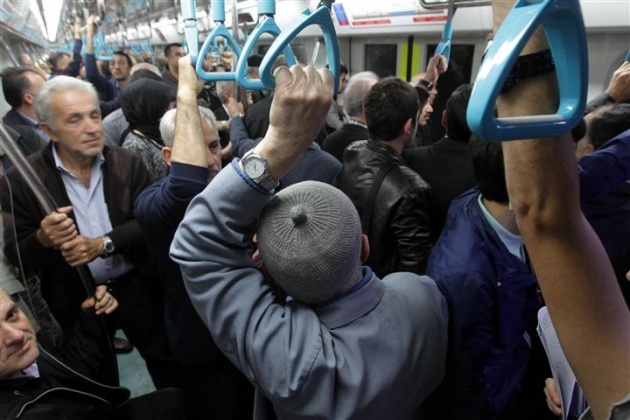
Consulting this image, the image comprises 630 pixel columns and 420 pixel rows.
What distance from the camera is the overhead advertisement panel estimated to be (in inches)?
165

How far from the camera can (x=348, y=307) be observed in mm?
849

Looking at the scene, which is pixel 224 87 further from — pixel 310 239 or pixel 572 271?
pixel 572 271

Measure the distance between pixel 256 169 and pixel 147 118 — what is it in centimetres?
198

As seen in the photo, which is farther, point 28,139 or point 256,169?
point 28,139

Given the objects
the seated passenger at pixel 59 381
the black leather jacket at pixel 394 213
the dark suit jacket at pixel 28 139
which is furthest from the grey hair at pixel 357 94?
the dark suit jacket at pixel 28 139

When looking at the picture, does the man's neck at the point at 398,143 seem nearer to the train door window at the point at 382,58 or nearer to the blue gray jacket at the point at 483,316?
the blue gray jacket at the point at 483,316

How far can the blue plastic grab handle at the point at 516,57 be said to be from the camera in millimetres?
351

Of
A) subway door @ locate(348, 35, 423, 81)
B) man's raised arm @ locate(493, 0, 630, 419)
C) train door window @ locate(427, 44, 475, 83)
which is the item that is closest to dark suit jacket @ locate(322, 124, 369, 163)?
man's raised arm @ locate(493, 0, 630, 419)

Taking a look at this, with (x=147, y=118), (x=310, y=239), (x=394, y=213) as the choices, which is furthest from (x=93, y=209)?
(x=310, y=239)

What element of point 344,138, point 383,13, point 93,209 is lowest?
point 93,209

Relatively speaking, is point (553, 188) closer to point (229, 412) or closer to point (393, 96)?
point (393, 96)

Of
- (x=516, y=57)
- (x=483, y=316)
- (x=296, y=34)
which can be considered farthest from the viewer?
(x=483, y=316)

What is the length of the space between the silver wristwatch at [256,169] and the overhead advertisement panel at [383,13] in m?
3.95

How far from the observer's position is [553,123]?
1.28 ft
